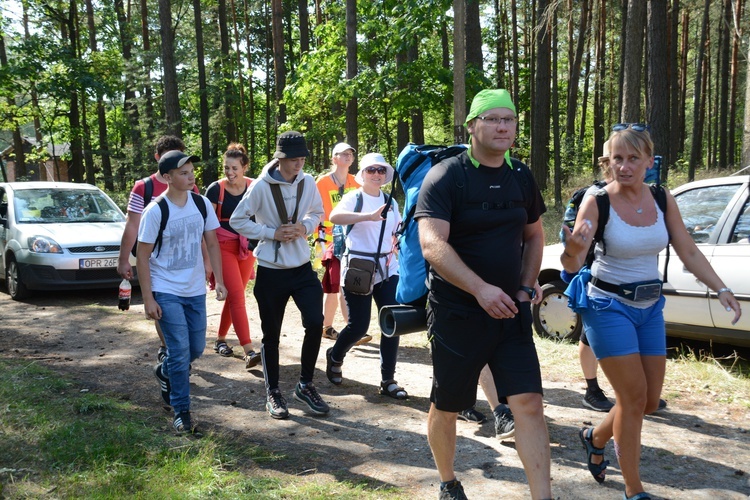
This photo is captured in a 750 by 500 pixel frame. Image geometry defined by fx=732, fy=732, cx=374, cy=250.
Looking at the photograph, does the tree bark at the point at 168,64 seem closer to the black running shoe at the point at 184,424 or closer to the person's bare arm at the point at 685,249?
the black running shoe at the point at 184,424

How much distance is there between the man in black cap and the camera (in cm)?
548

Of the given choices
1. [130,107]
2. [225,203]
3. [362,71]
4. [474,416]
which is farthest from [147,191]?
[130,107]

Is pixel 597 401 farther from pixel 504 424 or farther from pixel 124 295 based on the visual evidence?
pixel 124 295

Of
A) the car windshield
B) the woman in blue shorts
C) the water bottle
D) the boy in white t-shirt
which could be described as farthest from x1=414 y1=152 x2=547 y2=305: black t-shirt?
the car windshield

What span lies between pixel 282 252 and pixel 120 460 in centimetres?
185

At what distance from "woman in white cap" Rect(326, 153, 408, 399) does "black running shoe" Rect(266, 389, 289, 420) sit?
88 cm

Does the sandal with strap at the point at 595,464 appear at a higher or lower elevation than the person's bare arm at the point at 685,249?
lower

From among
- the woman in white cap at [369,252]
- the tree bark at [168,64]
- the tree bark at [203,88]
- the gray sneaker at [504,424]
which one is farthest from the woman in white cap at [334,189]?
the tree bark at [203,88]

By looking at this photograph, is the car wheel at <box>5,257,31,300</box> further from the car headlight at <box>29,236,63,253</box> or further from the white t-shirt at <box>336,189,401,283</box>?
the white t-shirt at <box>336,189,401,283</box>

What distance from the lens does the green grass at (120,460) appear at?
396 cm

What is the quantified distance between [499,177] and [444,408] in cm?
115

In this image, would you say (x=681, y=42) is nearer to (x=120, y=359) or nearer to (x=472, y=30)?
(x=472, y=30)

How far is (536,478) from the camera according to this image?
Result: 326 cm

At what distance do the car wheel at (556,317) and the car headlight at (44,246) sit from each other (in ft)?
24.5
